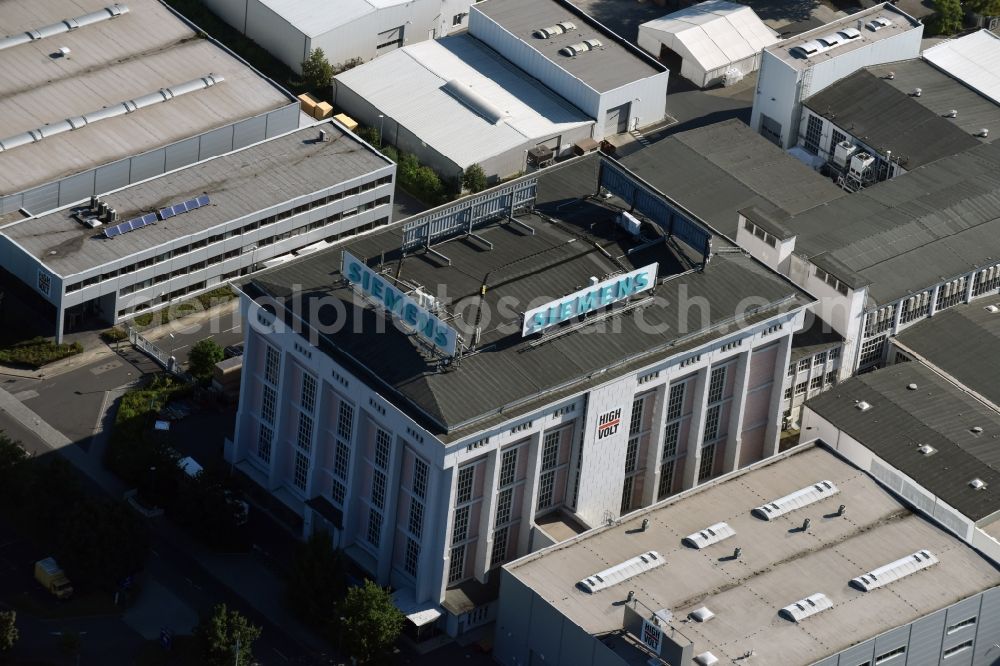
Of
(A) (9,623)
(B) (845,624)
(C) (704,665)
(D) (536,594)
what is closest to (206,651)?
(A) (9,623)

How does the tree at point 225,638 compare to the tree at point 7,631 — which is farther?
the tree at point 7,631

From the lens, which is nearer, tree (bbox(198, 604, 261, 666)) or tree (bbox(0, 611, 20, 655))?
tree (bbox(198, 604, 261, 666))

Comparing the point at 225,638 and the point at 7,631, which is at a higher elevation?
the point at 225,638

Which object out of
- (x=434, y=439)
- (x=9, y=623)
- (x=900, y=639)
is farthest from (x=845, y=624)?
(x=9, y=623)

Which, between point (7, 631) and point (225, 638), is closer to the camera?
point (225, 638)

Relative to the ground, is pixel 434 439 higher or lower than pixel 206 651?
higher

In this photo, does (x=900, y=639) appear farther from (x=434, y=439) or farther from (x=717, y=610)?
(x=434, y=439)

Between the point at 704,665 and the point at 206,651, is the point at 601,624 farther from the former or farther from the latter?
the point at 206,651
